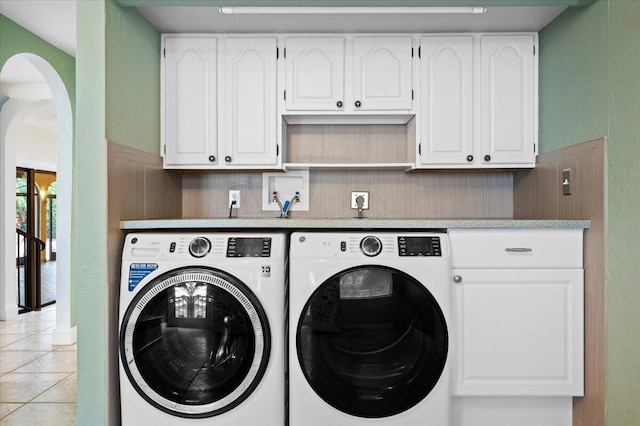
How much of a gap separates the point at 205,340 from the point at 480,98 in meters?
1.91

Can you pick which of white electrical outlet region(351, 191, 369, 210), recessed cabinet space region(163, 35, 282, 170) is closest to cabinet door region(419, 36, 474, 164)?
white electrical outlet region(351, 191, 369, 210)

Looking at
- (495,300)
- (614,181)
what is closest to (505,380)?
(495,300)

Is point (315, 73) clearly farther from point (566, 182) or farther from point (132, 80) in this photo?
point (566, 182)

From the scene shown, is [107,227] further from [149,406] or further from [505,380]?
[505,380]

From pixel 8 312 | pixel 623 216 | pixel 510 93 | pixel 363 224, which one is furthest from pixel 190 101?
pixel 8 312

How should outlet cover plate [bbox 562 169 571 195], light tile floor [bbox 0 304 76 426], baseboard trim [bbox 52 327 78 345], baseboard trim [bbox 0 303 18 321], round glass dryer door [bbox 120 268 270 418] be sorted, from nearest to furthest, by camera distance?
round glass dryer door [bbox 120 268 270 418]
outlet cover plate [bbox 562 169 571 195]
light tile floor [bbox 0 304 76 426]
baseboard trim [bbox 52 327 78 345]
baseboard trim [bbox 0 303 18 321]

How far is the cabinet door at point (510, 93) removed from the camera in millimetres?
2512

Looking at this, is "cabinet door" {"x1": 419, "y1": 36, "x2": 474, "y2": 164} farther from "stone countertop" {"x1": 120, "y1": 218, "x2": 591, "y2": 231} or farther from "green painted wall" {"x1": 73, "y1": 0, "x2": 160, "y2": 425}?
"green painted wall" {"x1": 73, "y1": 0, "x2": 160, "y2": 425}

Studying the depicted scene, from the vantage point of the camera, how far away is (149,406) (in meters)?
1.94

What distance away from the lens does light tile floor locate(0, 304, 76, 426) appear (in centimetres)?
233

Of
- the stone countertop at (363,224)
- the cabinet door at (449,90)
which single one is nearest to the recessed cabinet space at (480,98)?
the cabinet door at (449,90)

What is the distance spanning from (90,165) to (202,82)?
86cm

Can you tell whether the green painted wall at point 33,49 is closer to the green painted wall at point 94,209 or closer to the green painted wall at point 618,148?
the green painted wall at point 94,209

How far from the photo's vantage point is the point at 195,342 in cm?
192
